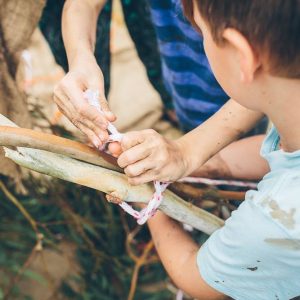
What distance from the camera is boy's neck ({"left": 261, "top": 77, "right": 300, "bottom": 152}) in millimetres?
746

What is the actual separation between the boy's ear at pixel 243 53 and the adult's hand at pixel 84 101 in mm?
223

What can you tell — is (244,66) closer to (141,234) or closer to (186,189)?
(186,189)

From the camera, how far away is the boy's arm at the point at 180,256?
0.92 m

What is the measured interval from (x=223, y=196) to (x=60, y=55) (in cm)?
72

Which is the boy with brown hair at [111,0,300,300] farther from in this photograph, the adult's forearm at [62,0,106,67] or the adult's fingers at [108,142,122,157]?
the adult's forearm at [62,0,106,67]

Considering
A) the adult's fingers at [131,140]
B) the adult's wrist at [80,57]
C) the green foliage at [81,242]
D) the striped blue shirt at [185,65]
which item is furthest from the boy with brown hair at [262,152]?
the green foliage at [81,242]

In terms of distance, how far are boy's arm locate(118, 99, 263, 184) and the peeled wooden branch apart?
3cm

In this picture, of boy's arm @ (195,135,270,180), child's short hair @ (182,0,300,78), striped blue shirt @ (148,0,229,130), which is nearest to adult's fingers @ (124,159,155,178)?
child's short hair @ (182,0,300,78)

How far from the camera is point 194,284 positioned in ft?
3.02

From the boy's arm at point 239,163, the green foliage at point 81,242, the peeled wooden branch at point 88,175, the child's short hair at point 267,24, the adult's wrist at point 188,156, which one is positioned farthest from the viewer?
the green foliage at point 81,242

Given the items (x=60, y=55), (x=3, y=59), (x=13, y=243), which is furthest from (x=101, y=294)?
(x=3, y=59)

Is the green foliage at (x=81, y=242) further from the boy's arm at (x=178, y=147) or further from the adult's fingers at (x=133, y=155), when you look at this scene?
the adult's fingers at (x=133, y=155)

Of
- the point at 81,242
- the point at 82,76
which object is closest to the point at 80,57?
the point at 82,76

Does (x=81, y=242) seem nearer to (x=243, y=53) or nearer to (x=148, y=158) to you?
(x=148, y=158)
